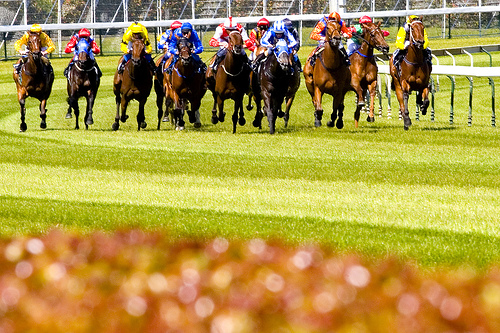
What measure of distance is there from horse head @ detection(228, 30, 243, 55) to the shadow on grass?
7753 millimetres

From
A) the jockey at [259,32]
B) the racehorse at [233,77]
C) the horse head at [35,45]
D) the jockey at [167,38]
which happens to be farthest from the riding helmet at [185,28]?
the horse head at [35,45]

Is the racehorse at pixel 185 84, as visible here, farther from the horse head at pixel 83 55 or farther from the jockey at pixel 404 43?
the jockey at pixel 404 43

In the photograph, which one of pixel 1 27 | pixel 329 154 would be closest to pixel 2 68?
pixel 1 27

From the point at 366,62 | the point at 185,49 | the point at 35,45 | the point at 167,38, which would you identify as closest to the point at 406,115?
the point at 366,62

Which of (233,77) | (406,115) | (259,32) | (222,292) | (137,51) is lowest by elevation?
(406,115)

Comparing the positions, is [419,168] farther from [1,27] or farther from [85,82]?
[1,27]

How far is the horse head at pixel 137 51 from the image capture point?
18.0 meters

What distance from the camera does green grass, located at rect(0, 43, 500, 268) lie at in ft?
25.5

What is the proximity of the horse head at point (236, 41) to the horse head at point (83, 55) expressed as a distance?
131 inches

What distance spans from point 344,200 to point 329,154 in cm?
432

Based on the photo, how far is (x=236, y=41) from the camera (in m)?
16.8

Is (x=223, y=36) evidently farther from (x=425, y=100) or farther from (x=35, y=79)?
(x=425, y=100)

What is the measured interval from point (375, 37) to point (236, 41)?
10.6 feet

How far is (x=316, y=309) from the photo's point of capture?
272 cm
